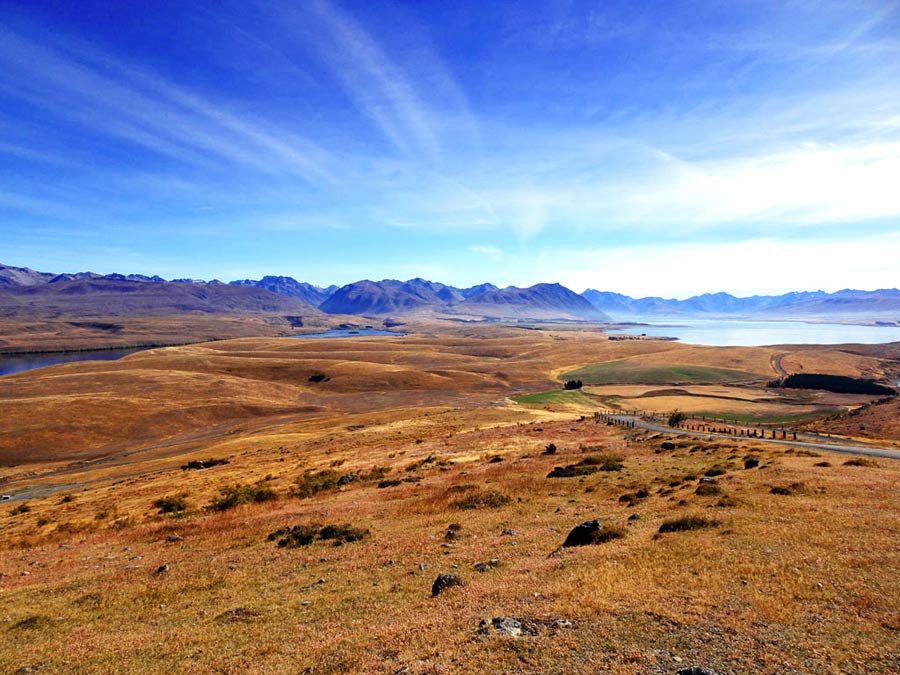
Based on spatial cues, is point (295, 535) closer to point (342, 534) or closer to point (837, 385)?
point (342, 534)

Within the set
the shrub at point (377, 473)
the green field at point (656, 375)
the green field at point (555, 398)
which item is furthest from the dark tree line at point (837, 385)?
the shrub at point (377, 473)

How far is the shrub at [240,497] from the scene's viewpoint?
33.8 metres

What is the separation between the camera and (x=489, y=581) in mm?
15414

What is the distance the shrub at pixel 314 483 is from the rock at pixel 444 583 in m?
22.8

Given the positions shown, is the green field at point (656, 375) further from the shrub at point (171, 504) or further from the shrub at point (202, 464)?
the shrub at point (171, 504)

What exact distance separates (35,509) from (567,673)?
50087 millimetres

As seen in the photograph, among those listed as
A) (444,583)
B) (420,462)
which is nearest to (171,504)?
(420,462)

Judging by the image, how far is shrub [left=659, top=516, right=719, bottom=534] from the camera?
19.0 m

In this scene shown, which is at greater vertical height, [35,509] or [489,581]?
[489,581]

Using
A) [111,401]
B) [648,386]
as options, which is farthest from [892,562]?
[648,386]

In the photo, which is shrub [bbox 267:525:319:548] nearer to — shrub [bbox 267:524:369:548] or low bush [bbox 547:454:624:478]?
shrub [bbox 267:524:369:548]

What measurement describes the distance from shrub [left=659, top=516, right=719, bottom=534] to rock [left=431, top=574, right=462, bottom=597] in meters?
9.07

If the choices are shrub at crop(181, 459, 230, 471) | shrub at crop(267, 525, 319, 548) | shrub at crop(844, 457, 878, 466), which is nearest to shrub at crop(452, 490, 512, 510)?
shrub at crop(267, 525, 319, 548)

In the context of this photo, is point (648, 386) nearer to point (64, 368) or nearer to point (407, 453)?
point (407, 453)
